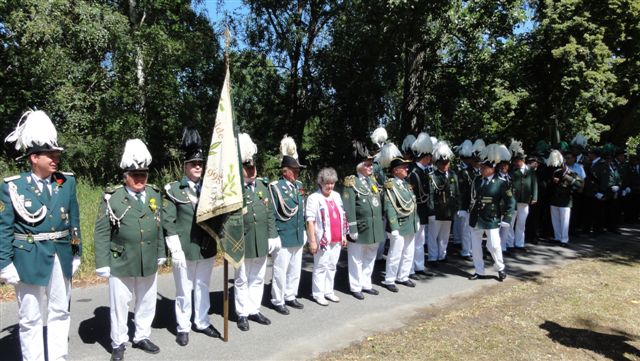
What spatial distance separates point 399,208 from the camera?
7.48 metres

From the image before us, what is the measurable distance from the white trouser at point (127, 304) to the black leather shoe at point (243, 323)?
107 centimetres

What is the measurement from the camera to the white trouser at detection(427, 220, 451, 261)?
9117mm

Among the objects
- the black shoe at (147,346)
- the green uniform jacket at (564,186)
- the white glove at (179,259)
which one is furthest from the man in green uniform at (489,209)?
the black shoe at (147,346)

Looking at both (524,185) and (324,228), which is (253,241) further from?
(524,185)

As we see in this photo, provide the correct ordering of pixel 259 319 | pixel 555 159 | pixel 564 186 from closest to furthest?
pixel 259 319
pixel 564 186
pixel 555 159

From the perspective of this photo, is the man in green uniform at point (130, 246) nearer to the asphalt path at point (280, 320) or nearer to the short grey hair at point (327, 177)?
the asphalt path at point (280, 320)

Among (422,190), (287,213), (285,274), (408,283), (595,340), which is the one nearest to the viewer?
(595,340)

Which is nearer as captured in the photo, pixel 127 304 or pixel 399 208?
pixel 127 304

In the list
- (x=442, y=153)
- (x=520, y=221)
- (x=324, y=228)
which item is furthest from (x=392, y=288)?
(x=520, y=221)

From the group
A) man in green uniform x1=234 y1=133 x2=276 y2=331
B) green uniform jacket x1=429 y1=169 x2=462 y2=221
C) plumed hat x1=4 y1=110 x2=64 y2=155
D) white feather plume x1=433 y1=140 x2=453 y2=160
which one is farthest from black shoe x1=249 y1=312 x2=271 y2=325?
white feather plume x1=433 y1=140 x2=453 y2=160

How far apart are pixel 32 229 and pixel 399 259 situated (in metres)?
5.04

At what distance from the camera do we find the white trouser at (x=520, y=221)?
1038cm

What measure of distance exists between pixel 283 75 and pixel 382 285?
13.9m

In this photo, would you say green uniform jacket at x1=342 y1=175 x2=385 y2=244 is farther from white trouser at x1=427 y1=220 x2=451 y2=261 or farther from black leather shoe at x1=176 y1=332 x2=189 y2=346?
black leather shoe at x1=176 y1=332 x2=189 y2=346
